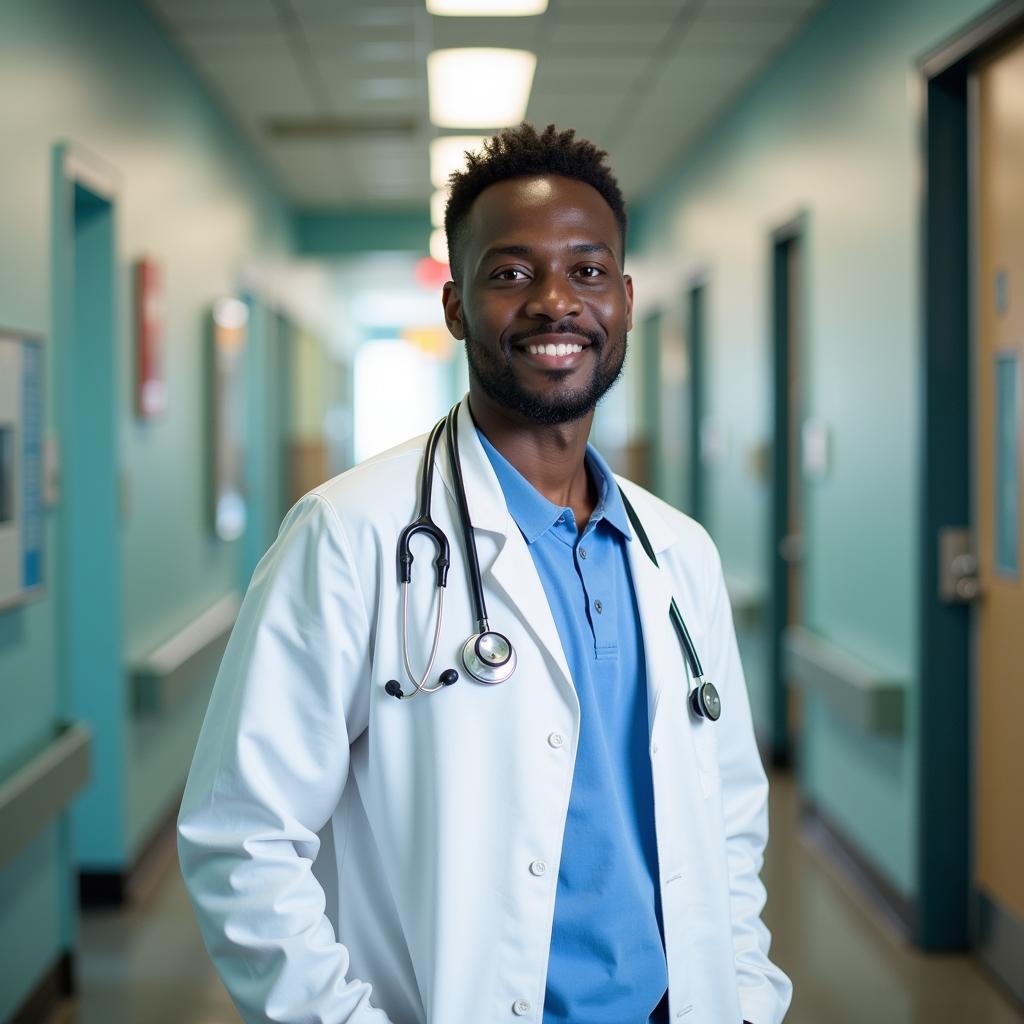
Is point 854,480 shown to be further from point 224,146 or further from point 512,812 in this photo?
point 224,146

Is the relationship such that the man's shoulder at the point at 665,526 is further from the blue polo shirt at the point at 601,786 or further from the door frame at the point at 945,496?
the door frame at the point at 945,496

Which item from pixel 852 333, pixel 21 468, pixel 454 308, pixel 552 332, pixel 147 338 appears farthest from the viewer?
pixel 147 338

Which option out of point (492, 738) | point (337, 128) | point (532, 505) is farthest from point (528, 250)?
point (337, 128)

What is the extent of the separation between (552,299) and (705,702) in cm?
45

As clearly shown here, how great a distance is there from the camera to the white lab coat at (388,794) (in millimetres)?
1062

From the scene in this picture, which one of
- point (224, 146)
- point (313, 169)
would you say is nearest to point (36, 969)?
point (224, 146)

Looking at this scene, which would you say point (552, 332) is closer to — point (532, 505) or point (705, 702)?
point (532, 505)

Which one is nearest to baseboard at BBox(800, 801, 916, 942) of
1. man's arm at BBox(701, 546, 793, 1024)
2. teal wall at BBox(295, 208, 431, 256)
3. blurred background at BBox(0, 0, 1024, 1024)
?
blurred background at BBox(0, 0, 1024, 1024)

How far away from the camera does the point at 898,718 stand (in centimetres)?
307

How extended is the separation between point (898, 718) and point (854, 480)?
0.77 metres

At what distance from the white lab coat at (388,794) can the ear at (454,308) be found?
6.9 inches

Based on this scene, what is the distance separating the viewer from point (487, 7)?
376 cm

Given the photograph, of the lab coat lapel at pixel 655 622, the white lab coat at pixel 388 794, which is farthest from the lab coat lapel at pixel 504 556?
the lab coat lapel at pixel 655 622

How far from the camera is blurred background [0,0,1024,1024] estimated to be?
105 inches
